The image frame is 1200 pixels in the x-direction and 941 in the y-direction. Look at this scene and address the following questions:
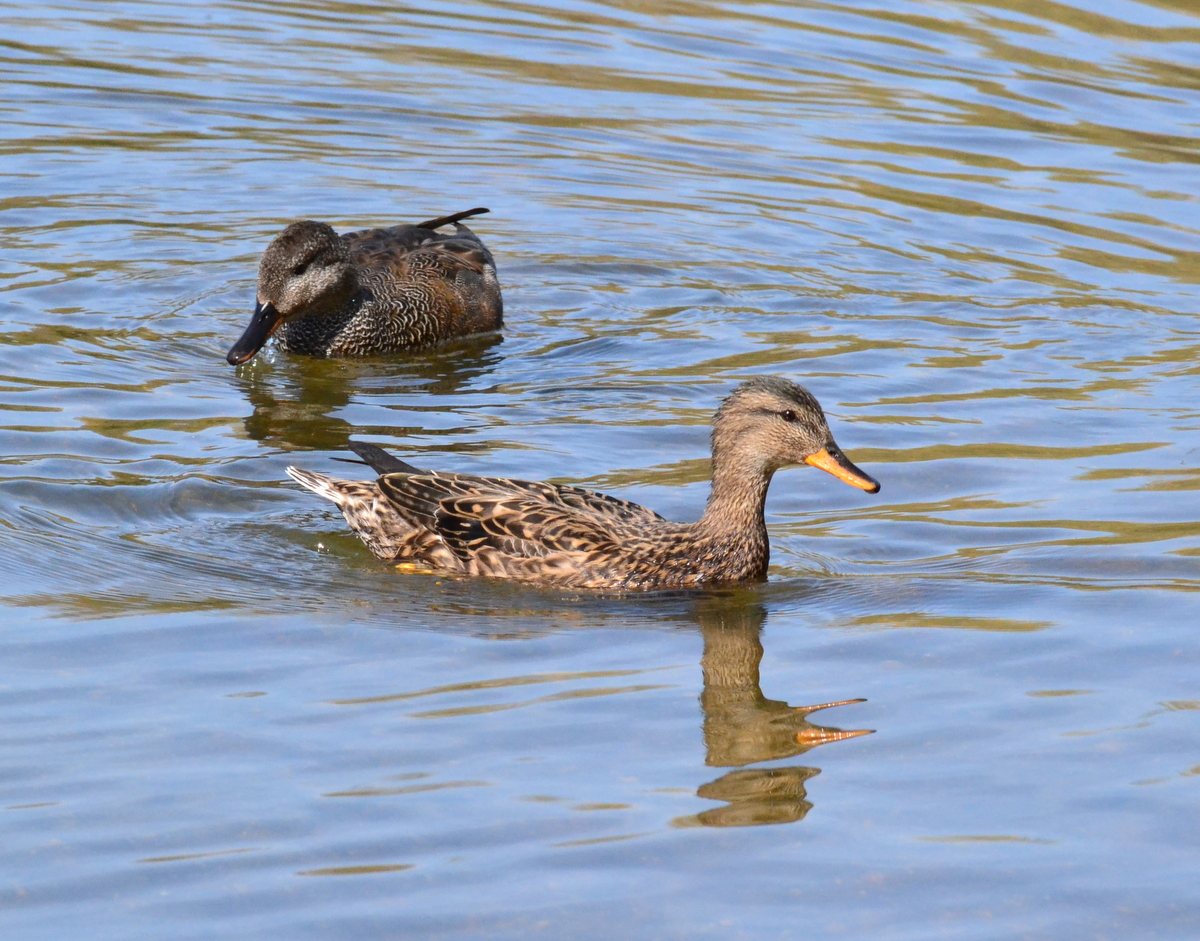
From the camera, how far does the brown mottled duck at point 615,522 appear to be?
337 inches

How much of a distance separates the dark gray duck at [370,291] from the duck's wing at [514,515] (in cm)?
399

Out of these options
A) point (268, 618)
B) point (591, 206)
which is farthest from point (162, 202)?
point (268, 618)

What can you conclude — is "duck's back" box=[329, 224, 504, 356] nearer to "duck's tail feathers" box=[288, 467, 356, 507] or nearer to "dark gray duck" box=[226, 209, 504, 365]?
"dark gray duck" box=[226, 209, 504, 365]

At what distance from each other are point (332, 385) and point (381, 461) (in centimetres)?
317

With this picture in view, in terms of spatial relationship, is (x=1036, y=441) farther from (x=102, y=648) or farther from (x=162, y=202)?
(x=162, y=202)

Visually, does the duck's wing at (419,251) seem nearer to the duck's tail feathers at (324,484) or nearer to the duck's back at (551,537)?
the duck's tail feathers at (324,484)

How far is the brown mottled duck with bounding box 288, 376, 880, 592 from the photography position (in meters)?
8.55

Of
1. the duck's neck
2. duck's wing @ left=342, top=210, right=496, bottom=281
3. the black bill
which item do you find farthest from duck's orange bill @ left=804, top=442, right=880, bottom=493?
duck's wing @ left=342, top=210, right=496, bottom=281

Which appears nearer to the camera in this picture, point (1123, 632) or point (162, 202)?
point (1123, 632)

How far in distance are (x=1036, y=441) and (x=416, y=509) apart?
11.8ft

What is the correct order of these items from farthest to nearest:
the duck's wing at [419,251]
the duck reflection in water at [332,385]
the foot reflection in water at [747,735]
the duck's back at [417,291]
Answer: the duck's wing at [419,251], the duck's back at [417,291], the duck reflection in water at [332,385], the foot reflection in water at [747,735]

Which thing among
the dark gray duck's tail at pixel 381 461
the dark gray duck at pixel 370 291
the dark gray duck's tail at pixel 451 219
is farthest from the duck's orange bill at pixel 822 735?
the dark gray duck's tail at pixel 451 219

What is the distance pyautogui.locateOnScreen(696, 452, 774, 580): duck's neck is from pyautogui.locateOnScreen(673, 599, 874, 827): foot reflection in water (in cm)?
57

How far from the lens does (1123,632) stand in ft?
25.8
